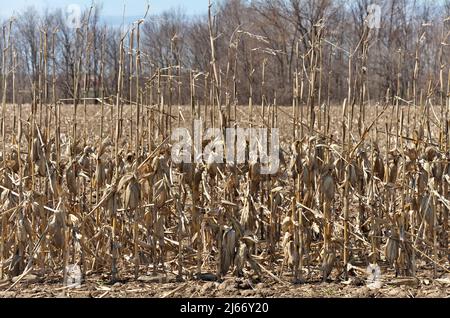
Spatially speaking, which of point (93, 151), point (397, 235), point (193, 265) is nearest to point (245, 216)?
point (193, 265)

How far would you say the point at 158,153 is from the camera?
11.0 ft

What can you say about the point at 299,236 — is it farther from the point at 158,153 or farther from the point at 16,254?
the point at 16,254

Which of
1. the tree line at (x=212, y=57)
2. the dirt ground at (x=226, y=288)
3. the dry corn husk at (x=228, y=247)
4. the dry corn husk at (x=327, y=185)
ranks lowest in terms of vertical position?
the dirt ground at (x=226, y=288)

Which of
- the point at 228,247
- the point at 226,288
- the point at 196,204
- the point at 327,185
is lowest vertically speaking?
the point at 226,288

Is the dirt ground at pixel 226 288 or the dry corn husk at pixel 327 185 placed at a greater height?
the dry corn husk at pixel 327 185

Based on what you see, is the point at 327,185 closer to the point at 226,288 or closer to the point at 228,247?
the point at 228,247

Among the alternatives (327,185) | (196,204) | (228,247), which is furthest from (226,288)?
(327,185)

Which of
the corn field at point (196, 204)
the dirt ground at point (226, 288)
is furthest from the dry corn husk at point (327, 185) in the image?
the dirt ground at point (226, 288)

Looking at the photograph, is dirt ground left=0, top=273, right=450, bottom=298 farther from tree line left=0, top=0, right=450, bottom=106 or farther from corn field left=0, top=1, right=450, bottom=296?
Answer: tree line left=0, top=0, right=450, bottom=106

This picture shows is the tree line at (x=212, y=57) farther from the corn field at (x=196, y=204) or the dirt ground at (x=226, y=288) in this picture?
the dirt ground at (x=226, y=288)

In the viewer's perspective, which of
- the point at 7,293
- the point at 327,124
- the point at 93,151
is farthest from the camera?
the point at 93,151

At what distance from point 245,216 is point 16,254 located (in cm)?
125

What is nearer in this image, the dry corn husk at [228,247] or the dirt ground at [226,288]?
the dirt ground at [226,288]

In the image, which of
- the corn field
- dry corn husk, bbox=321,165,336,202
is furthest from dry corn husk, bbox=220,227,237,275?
dry corn husk, bbox=321,165,336,202
